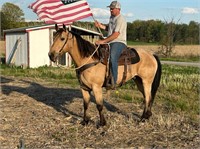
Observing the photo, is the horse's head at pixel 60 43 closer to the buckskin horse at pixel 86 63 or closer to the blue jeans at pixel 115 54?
the buckskin horse at pixel 86 63

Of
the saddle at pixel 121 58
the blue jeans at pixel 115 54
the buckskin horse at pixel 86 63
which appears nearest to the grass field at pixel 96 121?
the buckskin horse at pixel 86 63

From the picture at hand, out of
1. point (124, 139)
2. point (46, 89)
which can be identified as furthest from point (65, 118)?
point (46, 89)

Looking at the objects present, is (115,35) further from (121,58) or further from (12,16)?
(12,16)

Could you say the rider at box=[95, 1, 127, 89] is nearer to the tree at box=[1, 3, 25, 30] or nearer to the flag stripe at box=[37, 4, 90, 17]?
the flag stripe at box=[37, 4, 90, 17]

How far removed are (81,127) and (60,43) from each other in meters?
1.76

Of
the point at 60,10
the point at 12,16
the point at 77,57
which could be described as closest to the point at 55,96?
the point at 60,10

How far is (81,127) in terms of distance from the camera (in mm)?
7137

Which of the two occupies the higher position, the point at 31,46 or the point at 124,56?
the point at 124,56

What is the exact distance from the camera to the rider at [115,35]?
7.04 m

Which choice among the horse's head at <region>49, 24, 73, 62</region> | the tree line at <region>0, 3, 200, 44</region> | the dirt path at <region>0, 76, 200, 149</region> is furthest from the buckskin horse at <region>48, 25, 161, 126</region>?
the tree line at <region>0, 3, 200, 44</region>

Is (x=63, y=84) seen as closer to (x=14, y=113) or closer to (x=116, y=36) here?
(x=14, y=113)

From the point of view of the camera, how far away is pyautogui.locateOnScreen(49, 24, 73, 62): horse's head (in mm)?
6730

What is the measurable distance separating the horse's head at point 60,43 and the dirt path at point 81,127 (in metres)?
1.49

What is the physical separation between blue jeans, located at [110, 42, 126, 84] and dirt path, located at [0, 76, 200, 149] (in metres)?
1.06
